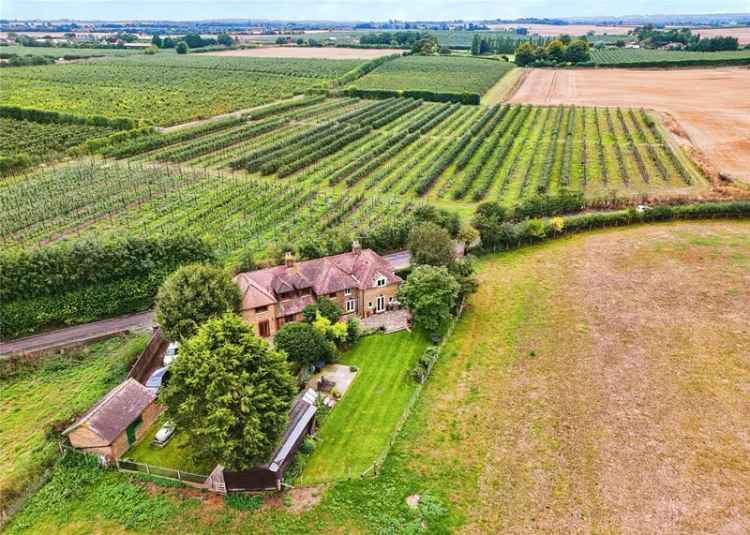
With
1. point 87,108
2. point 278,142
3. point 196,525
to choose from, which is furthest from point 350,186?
point 87,108

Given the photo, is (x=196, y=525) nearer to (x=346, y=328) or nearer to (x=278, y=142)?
(x=346, y=328)

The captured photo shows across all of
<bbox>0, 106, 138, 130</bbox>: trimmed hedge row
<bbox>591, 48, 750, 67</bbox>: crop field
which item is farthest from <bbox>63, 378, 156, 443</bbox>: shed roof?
<bbox>591, 48, 750, 67</bbox>: crop field

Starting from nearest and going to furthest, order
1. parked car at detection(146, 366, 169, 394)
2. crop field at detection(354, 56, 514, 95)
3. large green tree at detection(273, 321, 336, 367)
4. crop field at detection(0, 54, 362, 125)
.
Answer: parked car at detection(146, 366, 169, 394), large green tree at detection(273, 321, 336, 367), crop field at detection(0, 54, 362, 125), crop field at detection(354, 56, 514, 95)

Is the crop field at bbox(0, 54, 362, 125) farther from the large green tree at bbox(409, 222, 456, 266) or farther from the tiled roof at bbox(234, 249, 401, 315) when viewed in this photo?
the large green tree at bbox(409, 222, 456, 266)

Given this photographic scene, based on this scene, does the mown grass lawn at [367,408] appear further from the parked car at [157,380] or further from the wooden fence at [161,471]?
the parked car at [157,380]

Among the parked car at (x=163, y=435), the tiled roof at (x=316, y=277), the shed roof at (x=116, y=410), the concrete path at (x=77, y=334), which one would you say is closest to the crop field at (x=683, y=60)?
the tiled roof at (x=316, y=277)

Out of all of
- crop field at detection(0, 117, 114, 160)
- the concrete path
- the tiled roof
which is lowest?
the concrete path

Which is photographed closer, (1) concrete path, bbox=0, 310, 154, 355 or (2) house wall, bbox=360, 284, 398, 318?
(1) concrete path, bbox=0, 310, 154, 355
